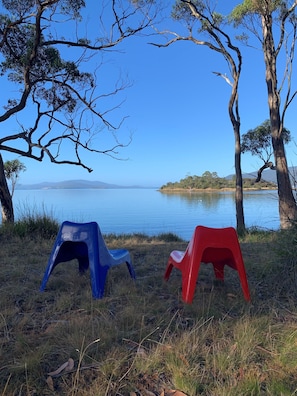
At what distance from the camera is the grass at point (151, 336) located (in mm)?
1516

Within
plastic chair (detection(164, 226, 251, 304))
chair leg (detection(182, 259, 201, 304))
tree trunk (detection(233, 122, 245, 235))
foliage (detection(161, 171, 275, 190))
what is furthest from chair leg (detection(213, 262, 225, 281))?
foliage (detection(161, 171, 275, 190))

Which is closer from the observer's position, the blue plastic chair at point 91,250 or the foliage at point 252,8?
the blue plastic chair at point 91,250

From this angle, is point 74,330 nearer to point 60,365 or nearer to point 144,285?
point 60,365

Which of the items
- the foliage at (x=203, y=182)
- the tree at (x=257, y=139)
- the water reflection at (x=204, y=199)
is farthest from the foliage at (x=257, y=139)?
the foliage at (x=203, y=182)

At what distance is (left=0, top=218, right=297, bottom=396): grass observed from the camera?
152cm

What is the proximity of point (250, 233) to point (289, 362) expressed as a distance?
599cm

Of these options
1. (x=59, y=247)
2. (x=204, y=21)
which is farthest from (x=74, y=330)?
(x=204, y=21)

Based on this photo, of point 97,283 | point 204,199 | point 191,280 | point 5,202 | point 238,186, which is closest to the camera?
point 191,280

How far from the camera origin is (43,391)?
146 cm

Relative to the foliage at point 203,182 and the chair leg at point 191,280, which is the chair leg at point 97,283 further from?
the foliage at point 203,182

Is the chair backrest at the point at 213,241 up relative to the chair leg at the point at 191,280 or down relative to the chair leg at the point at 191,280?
up

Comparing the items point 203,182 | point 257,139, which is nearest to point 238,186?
point 257,139

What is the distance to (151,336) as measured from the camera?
6.36 feet

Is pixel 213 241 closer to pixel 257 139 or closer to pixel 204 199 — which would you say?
pixel 257 139
